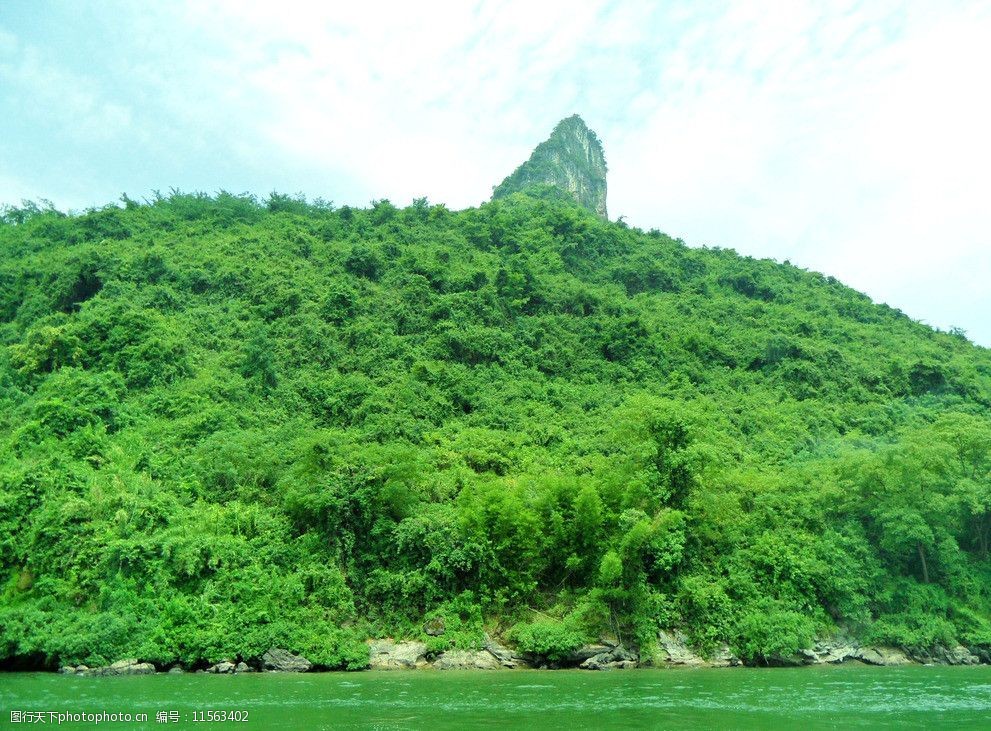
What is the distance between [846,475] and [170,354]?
32.2 m

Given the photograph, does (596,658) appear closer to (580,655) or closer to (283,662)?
(580,655)

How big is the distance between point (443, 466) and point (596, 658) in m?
11.2

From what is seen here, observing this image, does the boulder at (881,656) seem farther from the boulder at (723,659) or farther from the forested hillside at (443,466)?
the boulder at (723,659)

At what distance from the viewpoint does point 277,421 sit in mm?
37531

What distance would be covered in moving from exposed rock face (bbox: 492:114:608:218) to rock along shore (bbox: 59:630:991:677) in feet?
237

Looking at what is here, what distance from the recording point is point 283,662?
81.6 ft

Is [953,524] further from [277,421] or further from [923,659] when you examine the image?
[277,421]

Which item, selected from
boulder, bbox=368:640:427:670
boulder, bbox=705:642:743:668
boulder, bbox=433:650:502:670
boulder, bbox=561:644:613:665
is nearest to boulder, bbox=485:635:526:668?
boulder, bbox=433:650:502:670

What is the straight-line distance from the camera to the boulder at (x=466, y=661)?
25.7m

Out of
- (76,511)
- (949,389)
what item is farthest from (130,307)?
(949,389)

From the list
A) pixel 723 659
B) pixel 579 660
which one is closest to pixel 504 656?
pixel 579 660

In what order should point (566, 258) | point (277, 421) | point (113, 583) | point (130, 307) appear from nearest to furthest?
point (113, 583), point (277, 421), point (130, 307), point (566, 258)

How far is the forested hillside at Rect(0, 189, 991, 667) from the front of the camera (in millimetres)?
26672

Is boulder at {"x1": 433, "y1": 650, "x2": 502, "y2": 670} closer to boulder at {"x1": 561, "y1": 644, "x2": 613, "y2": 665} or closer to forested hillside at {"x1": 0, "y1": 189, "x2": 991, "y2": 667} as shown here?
forested hillside at {"x1": 0, "y1": 189, "x2": 991, "y2": 667}
